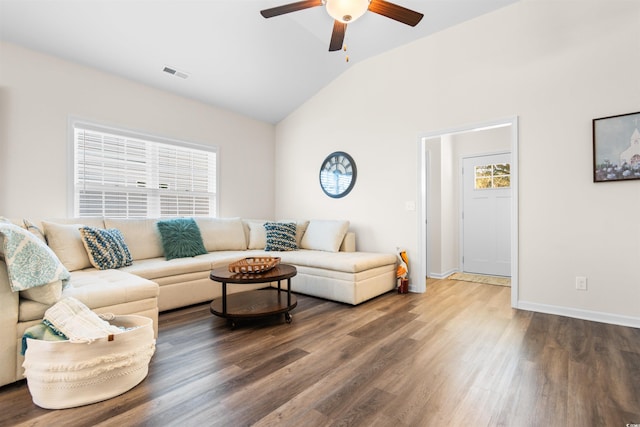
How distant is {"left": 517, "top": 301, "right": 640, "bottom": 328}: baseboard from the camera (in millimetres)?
2739

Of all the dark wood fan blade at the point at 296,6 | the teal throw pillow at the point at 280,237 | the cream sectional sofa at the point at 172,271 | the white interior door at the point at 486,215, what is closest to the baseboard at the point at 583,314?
the cream sectional sofa at the point at 172,271

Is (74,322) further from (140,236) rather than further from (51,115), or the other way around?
(51,115)

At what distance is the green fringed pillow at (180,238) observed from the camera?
359 centimetres

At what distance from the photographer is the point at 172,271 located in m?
3.15

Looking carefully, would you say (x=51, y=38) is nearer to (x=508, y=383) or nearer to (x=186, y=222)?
(x=186, y=222)

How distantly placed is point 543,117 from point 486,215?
85.9 inches

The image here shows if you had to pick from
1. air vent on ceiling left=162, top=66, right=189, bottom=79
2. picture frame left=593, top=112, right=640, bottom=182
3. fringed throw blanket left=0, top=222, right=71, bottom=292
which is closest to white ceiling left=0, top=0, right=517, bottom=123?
air vent on ceiling left=162, top=66, right=189, bottom=79

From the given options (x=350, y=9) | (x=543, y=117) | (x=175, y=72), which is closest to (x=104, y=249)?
(x=175, y=72)

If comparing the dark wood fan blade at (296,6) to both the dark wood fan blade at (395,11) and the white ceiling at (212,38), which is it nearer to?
the dark wood fan blade at (395,11)

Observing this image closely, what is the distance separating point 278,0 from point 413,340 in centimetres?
338

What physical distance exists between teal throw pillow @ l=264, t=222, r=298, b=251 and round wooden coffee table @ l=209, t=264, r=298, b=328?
1191mm

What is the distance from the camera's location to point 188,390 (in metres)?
1.72

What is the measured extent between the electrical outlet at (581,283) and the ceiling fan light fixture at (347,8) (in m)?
3.02

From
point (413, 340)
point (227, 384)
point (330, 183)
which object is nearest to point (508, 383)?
point (413, 340)
